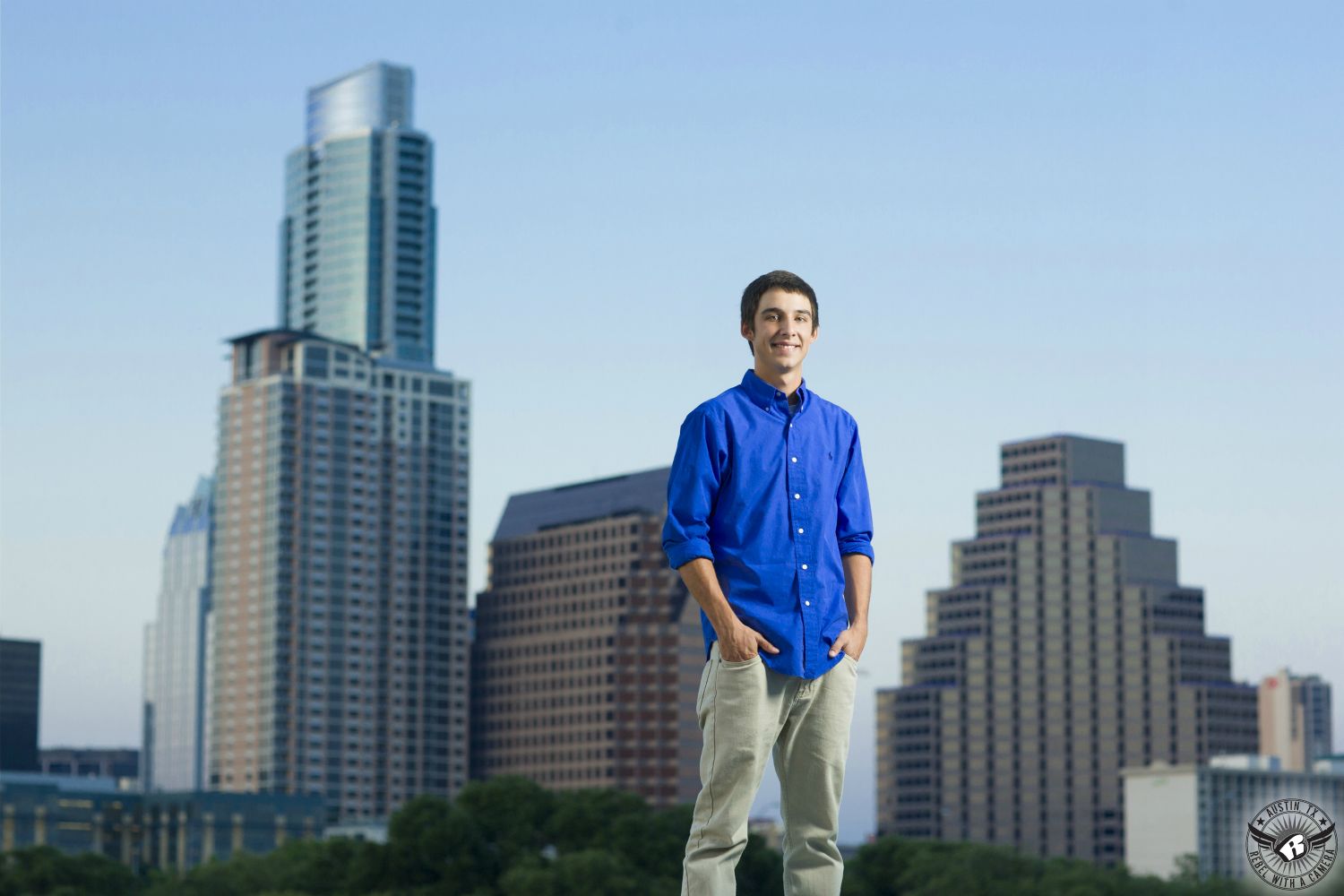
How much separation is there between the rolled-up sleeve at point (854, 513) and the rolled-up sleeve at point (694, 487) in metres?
0.80

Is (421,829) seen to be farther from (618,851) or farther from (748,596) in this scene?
(748,596)

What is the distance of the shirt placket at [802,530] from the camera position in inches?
453

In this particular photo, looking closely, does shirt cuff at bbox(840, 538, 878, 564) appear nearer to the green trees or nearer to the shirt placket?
the shirt placket

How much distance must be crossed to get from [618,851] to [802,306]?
124 m

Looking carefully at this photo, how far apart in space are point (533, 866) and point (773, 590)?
118 m

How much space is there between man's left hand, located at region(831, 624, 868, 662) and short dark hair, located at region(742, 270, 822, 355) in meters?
1.73

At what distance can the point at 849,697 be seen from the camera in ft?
38.9

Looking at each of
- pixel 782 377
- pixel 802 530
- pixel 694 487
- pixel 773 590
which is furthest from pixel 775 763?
pixel 782 377

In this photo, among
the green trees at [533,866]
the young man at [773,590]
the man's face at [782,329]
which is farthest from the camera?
the green trees at [533,866]

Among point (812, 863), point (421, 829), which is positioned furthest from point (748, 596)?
point (421, 829)

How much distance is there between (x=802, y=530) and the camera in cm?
1168

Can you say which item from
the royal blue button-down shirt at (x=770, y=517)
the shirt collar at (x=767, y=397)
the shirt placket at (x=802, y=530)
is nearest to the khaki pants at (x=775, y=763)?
the royal blue button-down shirt at (x=770, y=517)

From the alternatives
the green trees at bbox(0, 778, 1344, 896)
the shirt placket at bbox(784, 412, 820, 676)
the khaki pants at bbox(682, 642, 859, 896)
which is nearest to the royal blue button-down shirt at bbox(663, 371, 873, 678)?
the shirt placket at bbox(784, 412, 820, 676)

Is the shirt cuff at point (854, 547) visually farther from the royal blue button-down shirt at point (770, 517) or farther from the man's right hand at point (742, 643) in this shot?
the man's right hand at point (742, 643)
